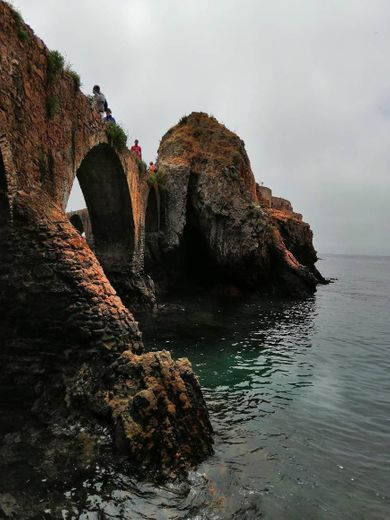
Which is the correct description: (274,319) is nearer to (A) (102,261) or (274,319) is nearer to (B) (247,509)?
(A) (102,261)

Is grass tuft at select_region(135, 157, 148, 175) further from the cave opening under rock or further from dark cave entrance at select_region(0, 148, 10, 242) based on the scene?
dark cave entrance at select_region(0, 148, 10, 242)

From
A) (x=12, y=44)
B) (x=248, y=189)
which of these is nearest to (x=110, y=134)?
(x=12, y=44)

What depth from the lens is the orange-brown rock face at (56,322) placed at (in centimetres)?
641

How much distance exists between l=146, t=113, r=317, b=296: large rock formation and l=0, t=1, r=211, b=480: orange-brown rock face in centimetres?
1665

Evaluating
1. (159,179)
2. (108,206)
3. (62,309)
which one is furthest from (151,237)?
(62,309)

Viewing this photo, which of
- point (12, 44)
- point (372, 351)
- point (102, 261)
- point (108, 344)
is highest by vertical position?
point (12, 44)

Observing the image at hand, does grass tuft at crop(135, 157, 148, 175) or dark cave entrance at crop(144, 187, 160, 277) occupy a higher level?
grass tuft at crop(135, 157, 148, 175)

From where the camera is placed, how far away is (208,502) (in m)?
5.40

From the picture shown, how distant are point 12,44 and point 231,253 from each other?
2031cm

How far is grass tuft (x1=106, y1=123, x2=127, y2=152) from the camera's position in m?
14.3

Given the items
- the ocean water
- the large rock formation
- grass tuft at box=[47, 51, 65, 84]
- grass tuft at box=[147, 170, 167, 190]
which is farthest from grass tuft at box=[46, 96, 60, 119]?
the large rock formation

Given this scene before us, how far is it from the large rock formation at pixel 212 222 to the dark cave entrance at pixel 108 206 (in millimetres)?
5971

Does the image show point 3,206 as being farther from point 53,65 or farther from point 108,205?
point 108,205

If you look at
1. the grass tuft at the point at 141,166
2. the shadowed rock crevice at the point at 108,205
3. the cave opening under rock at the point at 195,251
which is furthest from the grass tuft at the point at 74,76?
the cave opening under rock at the point at 195,251
